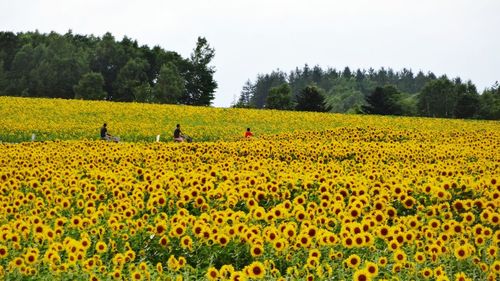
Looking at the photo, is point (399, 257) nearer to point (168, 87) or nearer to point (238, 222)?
point (238, 222)

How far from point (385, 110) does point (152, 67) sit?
1521 inches

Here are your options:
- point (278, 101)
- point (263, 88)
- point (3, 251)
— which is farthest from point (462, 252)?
point (263, 88)

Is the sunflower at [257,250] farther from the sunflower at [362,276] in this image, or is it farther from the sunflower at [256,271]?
the sunflower at [362,276]

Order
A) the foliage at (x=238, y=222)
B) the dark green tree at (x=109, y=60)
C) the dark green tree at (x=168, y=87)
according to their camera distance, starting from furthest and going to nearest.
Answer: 1. the dark green tree at (x=109, y=60)
2. the dark green tree at (x=168, y=87)
3. the foliage at (x=238, y=222)

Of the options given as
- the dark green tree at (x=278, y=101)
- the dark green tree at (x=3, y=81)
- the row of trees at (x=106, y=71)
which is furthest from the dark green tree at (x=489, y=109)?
the dark green tree at (x=3, y=81)

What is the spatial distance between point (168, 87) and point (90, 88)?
9.35 meters

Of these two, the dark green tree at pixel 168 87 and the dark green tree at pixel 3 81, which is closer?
the dark green tree at pixel 168 87

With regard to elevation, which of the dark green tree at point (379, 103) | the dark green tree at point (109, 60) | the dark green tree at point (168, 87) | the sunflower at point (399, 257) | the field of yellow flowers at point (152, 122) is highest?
the dark green tree at point (109, 60)

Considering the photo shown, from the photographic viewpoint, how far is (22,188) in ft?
39.7

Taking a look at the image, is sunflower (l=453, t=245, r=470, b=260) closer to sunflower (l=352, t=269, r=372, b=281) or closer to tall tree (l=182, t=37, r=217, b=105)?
sunflower (l=352, t=269, r=372, b=281)

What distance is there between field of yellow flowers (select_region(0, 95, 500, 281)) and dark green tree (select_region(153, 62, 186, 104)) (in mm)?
57020

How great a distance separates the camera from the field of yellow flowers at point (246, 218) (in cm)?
662

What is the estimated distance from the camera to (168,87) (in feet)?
A: 254

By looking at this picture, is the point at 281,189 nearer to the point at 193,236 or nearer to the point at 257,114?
the point at 193,236
